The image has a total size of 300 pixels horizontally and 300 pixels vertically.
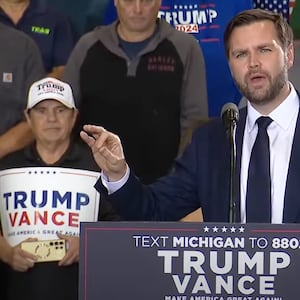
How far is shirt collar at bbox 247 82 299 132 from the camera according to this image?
1987 mm

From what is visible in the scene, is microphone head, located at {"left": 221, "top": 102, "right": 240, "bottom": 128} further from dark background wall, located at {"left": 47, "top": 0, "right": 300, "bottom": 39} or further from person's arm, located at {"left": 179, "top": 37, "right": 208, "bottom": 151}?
dark background wall, located at {"left": 47, "top": 0, "right": 300, "bottom": 39}

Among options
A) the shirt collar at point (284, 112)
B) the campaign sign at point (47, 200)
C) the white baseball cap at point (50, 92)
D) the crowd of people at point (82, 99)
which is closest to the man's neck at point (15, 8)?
the crowd of people at point (82, 99)

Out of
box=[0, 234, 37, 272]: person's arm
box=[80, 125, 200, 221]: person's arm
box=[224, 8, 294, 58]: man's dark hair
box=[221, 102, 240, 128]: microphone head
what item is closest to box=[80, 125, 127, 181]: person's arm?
box=[80, 125, 200, 221]: person's arm

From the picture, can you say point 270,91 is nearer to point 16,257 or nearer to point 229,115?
point 229,115

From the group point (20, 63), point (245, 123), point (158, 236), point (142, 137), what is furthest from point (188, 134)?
point (158, 236)

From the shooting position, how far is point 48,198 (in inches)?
90.7

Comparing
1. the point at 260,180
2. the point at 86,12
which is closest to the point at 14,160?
the point at 86,12

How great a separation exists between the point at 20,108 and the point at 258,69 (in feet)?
2.66

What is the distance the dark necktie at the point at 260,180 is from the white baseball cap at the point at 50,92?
0.66m

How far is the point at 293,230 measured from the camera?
4.39 ft

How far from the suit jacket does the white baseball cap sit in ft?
1.49

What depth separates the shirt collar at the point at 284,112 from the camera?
199 centimetres

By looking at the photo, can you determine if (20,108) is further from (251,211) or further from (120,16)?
(251,211)

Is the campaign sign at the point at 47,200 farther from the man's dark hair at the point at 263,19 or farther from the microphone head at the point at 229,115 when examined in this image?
the microphone head at the point at 229,115
